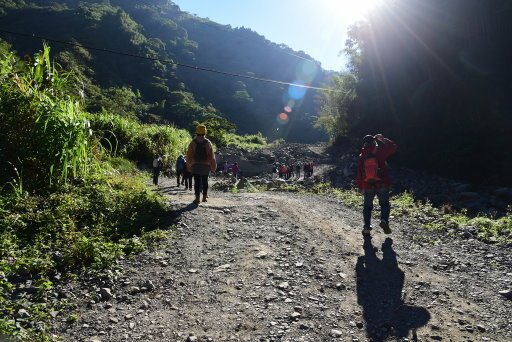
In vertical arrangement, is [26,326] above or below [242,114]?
below

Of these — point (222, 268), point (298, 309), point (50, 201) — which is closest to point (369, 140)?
point (222, 268)

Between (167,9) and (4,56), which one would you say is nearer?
(4,56)

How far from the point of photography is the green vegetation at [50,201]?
3893 millimetres

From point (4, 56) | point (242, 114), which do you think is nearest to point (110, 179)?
point (4, 56)

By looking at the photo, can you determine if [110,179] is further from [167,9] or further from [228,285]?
[167,9]

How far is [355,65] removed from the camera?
119 ft

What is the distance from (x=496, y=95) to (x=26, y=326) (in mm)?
27314

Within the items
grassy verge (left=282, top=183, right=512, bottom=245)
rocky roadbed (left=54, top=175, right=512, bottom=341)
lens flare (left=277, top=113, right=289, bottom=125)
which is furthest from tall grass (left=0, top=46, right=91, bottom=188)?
lens flare (left=277, top=113, right=289, bottom=125)

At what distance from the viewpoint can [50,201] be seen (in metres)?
5.53

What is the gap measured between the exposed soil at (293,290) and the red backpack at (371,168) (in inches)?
41.7

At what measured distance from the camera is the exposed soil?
3.29 m

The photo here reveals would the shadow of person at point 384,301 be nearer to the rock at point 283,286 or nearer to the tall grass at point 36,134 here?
the rock at point 283,286

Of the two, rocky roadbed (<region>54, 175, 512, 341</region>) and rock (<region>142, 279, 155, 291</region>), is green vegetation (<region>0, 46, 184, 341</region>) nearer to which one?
rocky roadbed (<region>54, 175, 512, 341</region>)

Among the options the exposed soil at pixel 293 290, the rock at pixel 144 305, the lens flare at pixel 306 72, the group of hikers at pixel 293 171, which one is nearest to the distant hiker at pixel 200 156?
the exposed soil at pixel 293 290
